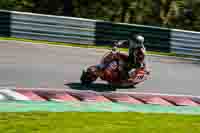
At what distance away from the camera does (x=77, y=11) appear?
27.6 metres

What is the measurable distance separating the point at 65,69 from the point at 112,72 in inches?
89.6

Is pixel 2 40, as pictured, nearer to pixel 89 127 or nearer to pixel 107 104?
pixel 107 104

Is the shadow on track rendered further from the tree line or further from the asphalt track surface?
the tree line

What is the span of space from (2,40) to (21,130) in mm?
10469

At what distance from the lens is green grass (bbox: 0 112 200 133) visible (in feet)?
29.3

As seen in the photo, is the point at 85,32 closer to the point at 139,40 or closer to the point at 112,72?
the point at 112,72

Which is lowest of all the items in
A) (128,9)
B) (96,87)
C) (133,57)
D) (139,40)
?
(96,87)

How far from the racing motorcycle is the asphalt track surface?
0.73ft

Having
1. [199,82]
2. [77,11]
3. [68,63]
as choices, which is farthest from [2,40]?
[77,11]

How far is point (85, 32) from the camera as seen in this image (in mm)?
20500

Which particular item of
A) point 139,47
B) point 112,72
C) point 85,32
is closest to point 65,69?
point 112,72

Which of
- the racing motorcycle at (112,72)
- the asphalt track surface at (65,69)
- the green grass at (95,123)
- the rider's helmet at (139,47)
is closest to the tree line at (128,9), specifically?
the asphalt track surface at (65,69)

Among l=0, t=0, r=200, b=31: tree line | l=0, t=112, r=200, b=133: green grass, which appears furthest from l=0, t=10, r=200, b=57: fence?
l=0, t=112, r=200, b=133: green grass

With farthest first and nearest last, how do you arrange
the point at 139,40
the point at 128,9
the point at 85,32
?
the point at 128,9
the point at 85,32
the point at 139,40
